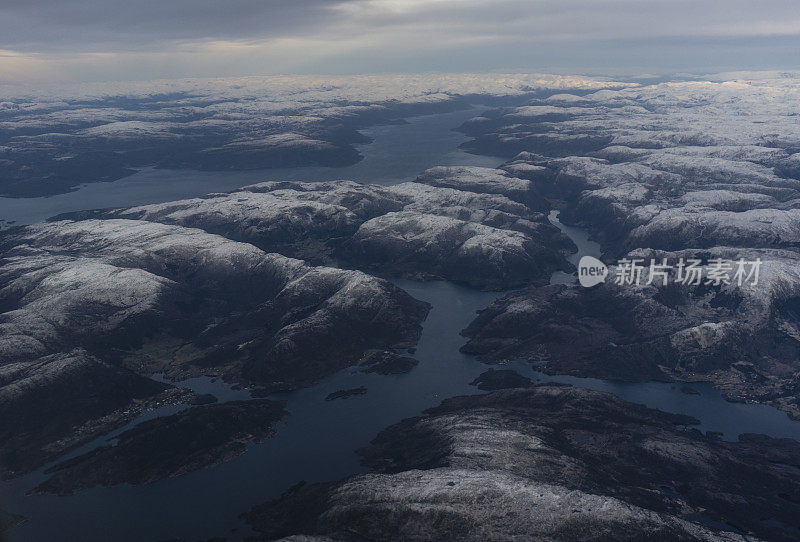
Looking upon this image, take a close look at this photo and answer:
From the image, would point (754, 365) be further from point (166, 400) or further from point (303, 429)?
point (166, 400)

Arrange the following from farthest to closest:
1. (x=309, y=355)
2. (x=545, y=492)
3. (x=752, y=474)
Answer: (x=309, y=355)
(x=752, y=474)
(x=545, y=492)

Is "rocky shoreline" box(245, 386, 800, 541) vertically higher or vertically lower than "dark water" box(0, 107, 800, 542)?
higher

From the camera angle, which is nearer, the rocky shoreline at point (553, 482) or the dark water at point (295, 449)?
the rocky shoreline at point (553, 482)

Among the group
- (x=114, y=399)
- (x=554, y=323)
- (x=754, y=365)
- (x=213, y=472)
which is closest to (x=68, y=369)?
(x=114, y=399)

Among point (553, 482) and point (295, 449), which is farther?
point (295, 449)

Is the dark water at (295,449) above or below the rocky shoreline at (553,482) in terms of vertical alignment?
below

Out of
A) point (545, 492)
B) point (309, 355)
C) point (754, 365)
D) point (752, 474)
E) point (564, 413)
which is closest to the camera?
point (545, 492)

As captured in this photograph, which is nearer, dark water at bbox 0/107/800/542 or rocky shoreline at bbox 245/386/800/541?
rocky shoreline at bbox 245/386/800/541

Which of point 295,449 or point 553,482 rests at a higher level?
point 553,482
